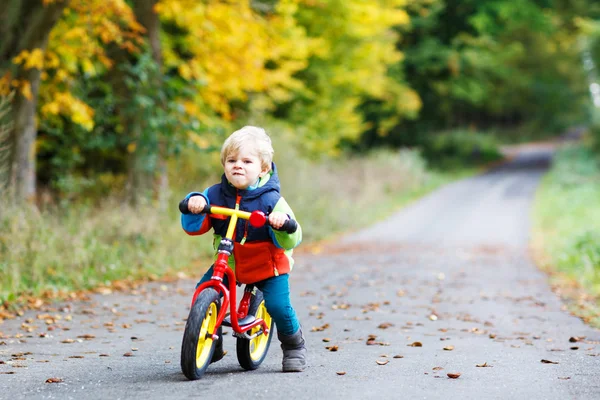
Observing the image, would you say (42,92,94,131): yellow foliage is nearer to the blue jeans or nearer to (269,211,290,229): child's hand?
the blue jeans

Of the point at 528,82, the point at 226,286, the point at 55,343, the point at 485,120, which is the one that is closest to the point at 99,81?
the point at 55,343

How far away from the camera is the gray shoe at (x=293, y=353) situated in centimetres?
561

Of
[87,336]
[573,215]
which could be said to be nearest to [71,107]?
[87,336]

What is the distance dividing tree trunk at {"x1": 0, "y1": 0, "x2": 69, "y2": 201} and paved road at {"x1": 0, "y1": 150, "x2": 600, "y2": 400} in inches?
112

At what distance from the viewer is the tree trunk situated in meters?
11.5

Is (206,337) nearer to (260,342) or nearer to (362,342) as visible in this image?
(260,342)

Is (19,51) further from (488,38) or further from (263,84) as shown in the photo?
(488,38)

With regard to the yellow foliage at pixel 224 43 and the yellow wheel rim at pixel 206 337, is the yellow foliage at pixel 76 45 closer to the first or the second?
the yellow foliage at pixel 224 43

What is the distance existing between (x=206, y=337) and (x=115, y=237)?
731 centimetres

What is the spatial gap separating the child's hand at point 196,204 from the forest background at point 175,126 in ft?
14.3

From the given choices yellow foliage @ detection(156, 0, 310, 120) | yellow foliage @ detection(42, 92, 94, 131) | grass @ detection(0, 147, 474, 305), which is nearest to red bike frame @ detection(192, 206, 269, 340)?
grass @ detection(0, 147, 474, 305)

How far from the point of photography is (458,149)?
45656 mm

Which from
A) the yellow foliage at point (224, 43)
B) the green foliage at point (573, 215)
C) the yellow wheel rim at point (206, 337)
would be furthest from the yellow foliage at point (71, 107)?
the yellow wheel rim at point (206, 337)

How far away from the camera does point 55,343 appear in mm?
6793
